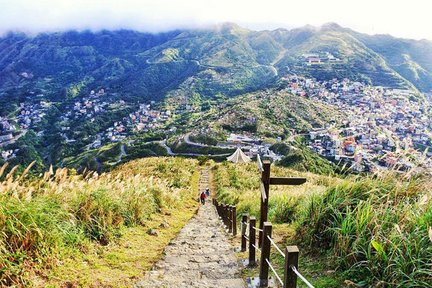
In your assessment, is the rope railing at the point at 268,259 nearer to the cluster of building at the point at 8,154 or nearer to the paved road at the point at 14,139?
the cluster of building at the point at 8,154

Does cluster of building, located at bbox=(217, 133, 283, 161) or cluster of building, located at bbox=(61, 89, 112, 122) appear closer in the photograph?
cluster of building, located at bbox=(217, 133, 283, 161)

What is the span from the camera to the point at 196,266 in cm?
527

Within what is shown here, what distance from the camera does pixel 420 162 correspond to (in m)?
4.57

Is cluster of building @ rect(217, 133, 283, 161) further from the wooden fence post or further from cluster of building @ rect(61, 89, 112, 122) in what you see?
cluster of building @ rect(61, 89, 112, 122)

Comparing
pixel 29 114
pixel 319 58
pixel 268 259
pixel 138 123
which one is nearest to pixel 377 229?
pixel 268 259

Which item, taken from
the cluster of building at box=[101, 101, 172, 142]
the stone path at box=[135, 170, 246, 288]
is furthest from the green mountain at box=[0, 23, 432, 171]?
the stone path at box=[135, 170, 246, 288]

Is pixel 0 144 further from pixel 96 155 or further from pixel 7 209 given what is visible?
pixel 7 209

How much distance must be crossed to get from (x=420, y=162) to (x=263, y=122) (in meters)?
78.2

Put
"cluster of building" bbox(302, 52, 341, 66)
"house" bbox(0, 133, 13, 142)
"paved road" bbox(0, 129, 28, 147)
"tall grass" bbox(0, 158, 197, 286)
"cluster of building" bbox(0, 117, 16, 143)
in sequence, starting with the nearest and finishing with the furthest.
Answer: "tall grass" bbox(0, 158, 197, 286) < "paved road" bbox(0, 129, 28, 147) < "house" bbox(0, 133, 13, 142) < "cluster of building" bbox(0, 117, 16, 143) < "cluster of building" bbox(302, 52, 341, 66)

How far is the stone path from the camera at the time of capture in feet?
14.8

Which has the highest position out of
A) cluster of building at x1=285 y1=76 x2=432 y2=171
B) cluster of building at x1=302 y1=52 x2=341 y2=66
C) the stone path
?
the stone path

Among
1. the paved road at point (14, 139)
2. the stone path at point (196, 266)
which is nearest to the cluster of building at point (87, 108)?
the paved road at point (14, 139)

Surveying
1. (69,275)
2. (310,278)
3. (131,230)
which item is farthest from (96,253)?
(310,278)

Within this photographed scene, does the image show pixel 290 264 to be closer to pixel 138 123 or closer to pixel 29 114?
pixel 138 123
